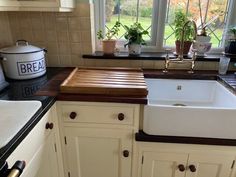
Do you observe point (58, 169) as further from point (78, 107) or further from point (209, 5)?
point (209, 5)

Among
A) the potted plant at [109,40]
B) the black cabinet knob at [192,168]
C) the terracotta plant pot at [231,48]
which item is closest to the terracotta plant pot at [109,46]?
the potted plant at [109,40]

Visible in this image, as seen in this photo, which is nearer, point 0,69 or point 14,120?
Answer: point 14,120

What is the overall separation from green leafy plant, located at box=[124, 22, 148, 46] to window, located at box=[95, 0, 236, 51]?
95 mm

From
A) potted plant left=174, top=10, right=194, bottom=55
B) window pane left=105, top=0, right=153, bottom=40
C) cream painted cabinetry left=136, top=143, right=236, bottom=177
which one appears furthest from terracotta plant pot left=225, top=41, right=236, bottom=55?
cream painted cabinetry left=136, top=143, right=236, bottom=177

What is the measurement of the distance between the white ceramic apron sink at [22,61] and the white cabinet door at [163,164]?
2.97 ft

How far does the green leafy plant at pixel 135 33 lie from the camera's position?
1.57 meters

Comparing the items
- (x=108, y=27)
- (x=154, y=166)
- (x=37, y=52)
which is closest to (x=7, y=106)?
(x=37, y=52)

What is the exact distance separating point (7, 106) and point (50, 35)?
2.61 ft

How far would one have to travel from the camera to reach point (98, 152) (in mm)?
1262

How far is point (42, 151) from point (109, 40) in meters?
0.96

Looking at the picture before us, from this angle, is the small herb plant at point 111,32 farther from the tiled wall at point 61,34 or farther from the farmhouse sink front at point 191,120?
the farmhouse sink front at point 191,120

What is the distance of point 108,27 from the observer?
1.70 m

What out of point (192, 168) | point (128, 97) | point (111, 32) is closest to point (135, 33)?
point (111, 32)

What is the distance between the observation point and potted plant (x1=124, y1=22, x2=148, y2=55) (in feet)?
5.16
